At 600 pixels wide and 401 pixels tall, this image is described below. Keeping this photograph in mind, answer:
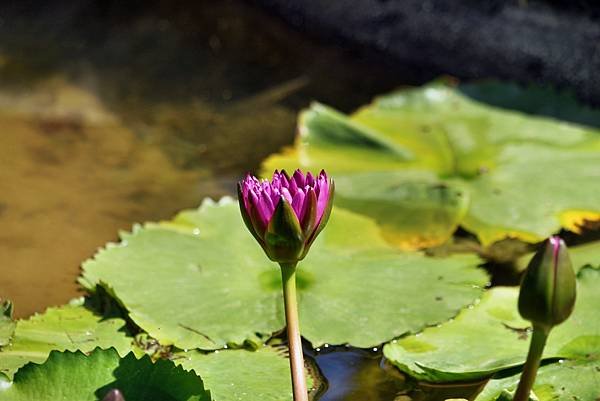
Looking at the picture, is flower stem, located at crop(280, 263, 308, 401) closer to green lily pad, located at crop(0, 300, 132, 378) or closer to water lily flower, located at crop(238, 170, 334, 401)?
water lily flower, located at crop(238, 170, 334, 401)

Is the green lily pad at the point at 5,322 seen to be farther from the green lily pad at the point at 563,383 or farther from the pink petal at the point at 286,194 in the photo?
the green lily pad at the point at 563,383

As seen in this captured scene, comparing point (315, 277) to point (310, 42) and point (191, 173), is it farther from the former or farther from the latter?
point (310, 42)

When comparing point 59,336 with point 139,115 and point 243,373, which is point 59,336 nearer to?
point 243,373

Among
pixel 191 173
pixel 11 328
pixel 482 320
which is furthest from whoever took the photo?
pixel 191 173

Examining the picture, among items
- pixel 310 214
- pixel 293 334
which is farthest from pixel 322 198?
pixel 293 334

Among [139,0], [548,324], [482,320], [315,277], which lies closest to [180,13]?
[139,0]

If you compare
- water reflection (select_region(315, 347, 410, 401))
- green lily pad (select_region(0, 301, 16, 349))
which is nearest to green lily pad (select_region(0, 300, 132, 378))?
green lily pad (select_region(0, 301, 16, 349))

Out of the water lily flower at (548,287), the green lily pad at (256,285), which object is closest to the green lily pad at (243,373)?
the green lily pad at (256,285)
